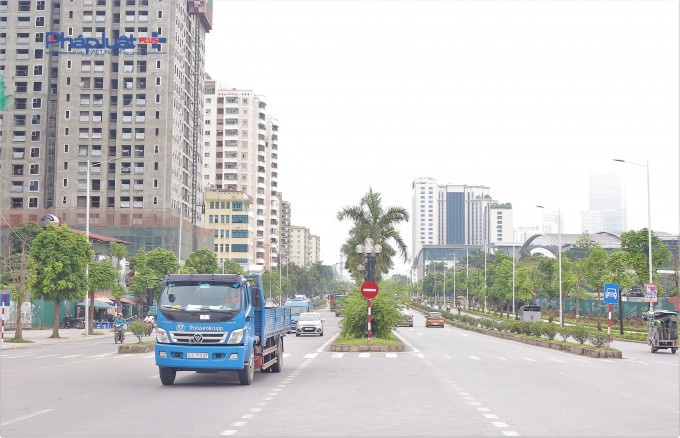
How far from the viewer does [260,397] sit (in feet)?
51.1

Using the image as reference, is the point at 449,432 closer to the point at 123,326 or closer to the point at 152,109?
the point at 123,326

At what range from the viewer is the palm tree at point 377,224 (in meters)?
62.6

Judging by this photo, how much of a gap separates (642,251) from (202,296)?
132 feet

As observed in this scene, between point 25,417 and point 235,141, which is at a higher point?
point 235,141

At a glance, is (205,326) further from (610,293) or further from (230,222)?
(230,222)

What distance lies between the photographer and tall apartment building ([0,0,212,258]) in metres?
99.9

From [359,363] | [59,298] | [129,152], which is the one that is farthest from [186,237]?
[359,363]

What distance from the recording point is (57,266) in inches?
1857

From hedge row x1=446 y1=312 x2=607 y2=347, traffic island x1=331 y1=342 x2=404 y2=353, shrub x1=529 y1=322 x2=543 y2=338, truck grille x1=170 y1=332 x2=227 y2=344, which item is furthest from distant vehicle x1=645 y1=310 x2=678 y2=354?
truck grille x1=170 y1=332 x2=227 y2=344

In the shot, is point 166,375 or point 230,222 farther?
point 230,222

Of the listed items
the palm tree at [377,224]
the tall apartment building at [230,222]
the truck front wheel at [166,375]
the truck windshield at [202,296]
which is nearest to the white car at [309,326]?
the palm tree at [377,224]

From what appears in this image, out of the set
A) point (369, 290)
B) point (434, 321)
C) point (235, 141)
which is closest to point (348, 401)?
point (369, 290)

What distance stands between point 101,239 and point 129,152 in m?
18.8

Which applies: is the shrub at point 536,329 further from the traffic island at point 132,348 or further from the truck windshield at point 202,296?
the truck windshield at point 202,296
